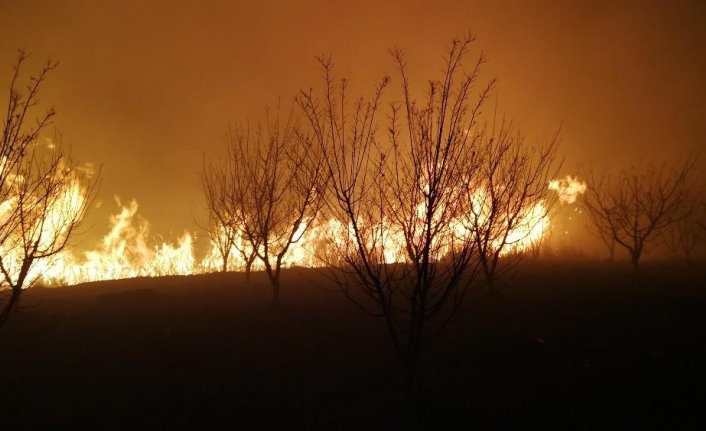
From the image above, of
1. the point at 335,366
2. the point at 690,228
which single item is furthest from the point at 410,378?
the point at 690,228

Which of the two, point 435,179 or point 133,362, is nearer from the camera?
point 435,179

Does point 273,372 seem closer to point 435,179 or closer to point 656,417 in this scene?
point 435,179

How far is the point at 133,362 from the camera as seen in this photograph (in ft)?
28.4

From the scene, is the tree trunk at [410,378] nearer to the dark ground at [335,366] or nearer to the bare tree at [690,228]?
the dark ground at [335,366]

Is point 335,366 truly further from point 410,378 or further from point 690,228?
point 690,228

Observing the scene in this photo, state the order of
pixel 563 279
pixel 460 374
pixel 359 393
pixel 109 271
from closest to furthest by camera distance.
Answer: pixel 359 393 < pixel 460 374 < pixel 563 279 < pixel 109 271

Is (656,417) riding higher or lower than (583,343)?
lower

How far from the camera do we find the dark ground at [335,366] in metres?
6.73

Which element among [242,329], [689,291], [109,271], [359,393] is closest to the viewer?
[359,393]

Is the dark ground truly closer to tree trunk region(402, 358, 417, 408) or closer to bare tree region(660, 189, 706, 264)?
tree trunk region(402, 358, 417, 408)

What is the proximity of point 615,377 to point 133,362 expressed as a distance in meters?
9.52

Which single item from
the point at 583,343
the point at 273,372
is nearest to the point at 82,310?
the point at 273,372

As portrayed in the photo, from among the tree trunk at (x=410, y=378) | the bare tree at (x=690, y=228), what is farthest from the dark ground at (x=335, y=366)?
the bare tree at (x=690, y=228)

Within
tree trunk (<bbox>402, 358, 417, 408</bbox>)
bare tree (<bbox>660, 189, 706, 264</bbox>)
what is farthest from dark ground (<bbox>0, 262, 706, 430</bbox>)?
bare tree (<bbox>660, 189, 706, 264</bbox>)
